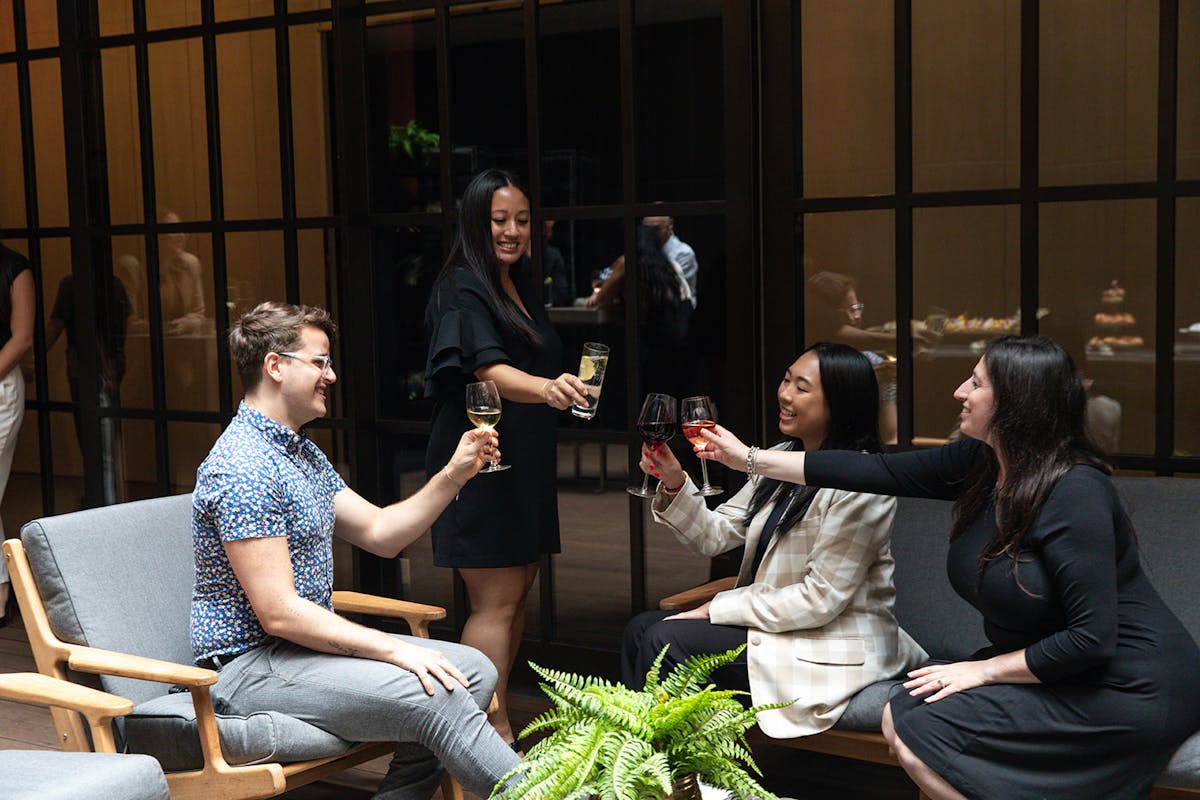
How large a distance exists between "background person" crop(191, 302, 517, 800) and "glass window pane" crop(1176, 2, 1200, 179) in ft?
5.97

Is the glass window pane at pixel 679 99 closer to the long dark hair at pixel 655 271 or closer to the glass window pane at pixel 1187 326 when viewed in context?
the long dark hair at pixel 655 271

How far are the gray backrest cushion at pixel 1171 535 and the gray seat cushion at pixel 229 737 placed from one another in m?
1.89

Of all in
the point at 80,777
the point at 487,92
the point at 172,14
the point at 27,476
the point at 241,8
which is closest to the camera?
the point at 80,777

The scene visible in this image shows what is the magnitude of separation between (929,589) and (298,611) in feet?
5.20

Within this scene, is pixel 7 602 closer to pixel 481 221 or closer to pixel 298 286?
pixel 298 286

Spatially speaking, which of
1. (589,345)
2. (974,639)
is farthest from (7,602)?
(974,639)

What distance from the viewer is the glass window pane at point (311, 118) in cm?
451

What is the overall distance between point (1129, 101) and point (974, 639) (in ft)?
4.55

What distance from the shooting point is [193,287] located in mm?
4902

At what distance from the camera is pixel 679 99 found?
12.7ft

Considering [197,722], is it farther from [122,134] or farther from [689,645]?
[122,134]

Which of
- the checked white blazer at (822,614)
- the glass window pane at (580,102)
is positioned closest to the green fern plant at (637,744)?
the checked white blazer at (822,614)

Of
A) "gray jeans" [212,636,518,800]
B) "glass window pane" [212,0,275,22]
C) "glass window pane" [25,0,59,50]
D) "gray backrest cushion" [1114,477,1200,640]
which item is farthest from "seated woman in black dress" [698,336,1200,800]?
"glass window pane" [25,0,59,50]

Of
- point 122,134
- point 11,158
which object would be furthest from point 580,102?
point 11,158
